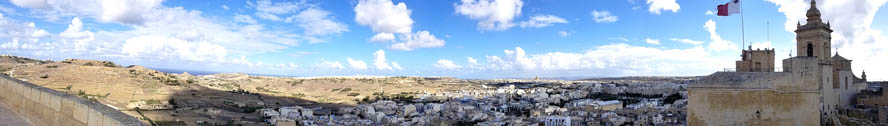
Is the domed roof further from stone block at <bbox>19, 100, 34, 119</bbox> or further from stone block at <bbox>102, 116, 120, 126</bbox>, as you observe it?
stone block at <bbox>19, 100, 34, 119</bbox>

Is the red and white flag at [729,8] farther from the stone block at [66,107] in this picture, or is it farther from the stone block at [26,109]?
the stone block at [26,109]

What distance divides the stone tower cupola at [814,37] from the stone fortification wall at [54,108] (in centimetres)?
1970

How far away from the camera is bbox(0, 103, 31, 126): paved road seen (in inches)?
213

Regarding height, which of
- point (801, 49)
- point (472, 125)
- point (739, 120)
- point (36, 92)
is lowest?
point (472, 125)

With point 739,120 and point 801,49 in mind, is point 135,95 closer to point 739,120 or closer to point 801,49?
point 739,120

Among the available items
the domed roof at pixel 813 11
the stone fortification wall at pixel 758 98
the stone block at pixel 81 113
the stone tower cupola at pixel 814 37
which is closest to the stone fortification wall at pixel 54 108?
the stone block at pixel 81 113

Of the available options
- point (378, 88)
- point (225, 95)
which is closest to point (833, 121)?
point (225, 95)

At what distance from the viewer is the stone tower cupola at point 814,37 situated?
54.7 feet

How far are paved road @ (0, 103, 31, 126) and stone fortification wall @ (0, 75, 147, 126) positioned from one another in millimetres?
51

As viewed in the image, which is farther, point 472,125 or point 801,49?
point 472,125

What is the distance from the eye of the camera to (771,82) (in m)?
11.4

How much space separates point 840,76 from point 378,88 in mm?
48370

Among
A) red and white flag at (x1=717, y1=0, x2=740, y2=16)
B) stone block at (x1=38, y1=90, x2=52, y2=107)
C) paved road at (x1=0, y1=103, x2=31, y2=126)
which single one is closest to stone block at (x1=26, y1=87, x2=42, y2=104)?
stone block at (x1=38, y1=90, x2=52, y2=107)

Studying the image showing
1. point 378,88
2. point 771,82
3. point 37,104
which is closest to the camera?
point 37,104
